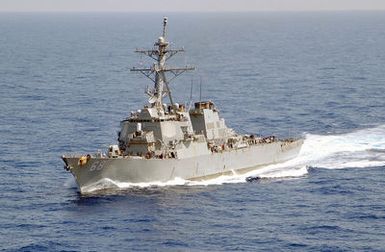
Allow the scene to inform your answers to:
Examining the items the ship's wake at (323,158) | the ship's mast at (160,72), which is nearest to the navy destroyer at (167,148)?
the ship's mast at (160,72)

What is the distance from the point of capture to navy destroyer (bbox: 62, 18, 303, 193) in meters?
71.4

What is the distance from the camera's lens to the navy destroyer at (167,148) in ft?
234

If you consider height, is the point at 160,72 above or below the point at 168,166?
above

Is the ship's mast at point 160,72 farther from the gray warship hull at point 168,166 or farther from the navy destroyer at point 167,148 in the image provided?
the gray warship hull at point 168,166

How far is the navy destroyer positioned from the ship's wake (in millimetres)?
601

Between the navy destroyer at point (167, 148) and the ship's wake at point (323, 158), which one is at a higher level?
the navy destroyer at point (167, 148)

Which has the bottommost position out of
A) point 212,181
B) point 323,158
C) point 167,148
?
point 212,181

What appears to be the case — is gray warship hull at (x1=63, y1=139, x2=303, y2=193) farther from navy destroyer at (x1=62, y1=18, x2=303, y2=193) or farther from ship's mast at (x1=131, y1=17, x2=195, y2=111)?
ship's mast at (x1=131, y1=17, x2=195, y2=111)

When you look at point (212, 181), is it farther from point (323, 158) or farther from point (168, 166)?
point (323, 158)

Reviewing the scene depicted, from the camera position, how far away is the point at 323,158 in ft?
280

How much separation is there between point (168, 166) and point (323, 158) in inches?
727

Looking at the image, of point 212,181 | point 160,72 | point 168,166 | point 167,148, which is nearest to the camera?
point 168,166

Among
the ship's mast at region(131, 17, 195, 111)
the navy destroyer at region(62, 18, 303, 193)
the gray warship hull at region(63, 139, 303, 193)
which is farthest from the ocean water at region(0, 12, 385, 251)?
the ship's mast at region(131, 17, 195, 111)

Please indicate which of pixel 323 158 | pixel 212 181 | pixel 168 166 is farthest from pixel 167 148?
pixel 323 158
